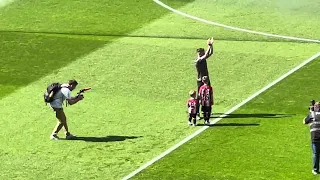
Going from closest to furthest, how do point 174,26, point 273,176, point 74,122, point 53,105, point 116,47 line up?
point 273,176, point 53,105, point 74,122, point 116,47, point 174,26

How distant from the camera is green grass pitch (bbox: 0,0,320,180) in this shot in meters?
24.0

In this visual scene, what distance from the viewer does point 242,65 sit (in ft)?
103

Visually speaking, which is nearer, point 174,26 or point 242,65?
point 242,65

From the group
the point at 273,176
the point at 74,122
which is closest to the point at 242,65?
the point at 74,122

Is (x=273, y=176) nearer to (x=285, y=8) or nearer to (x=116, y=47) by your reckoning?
(x=116, y=47)

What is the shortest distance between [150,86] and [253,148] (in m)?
6.10

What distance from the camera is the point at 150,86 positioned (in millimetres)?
29781

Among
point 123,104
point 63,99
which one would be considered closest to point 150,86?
point 123,104

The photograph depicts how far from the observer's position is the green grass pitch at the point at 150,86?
78.8ft

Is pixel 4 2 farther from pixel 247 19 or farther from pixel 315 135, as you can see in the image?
pixel 315 135

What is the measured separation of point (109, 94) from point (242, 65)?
4.96m

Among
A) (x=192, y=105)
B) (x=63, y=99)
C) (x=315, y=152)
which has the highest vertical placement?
(x=63, y=99)

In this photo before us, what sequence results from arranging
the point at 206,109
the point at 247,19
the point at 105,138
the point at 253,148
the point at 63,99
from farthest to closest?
the point at 247,19 < the point at 206,109 < the point at 105,138 < the point at 63,99 < the point at 253,148

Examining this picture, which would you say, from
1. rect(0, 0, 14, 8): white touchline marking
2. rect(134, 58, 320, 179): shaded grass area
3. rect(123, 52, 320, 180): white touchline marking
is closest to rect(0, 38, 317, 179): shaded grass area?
rect(123, 52, 320, 180): white touchline marking
